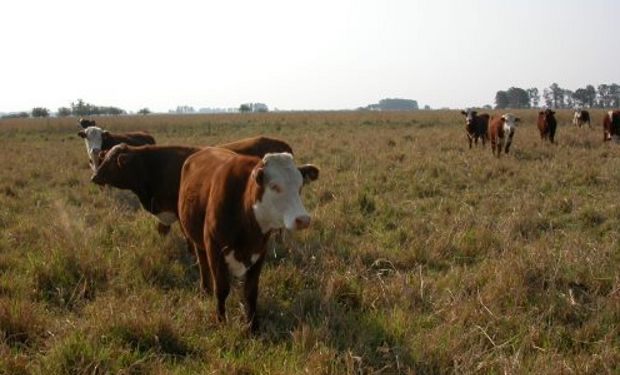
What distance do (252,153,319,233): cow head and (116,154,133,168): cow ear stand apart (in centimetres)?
286

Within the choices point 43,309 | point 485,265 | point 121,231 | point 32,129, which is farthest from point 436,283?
point 32,129

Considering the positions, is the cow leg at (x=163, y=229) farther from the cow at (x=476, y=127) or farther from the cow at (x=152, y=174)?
the cow at (x=476, y=127)

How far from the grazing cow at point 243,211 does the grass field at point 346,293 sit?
0.42 m

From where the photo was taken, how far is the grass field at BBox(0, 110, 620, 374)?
3.76 metres

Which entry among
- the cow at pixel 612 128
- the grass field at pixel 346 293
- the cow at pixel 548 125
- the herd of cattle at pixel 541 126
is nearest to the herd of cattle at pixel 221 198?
the grass field at pixel 346 293

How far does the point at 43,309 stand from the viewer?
461cm

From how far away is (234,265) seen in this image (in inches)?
170

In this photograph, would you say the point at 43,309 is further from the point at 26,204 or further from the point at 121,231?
the point at 26,204

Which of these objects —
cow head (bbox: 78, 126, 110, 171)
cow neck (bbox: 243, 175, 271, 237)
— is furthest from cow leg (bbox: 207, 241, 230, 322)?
cow head (bbox: 78, 126, 110, 171)

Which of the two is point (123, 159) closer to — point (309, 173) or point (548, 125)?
point (309, 173)

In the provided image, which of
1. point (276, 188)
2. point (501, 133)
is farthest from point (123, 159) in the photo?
point (501, 133)

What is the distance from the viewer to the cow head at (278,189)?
3.78 meters

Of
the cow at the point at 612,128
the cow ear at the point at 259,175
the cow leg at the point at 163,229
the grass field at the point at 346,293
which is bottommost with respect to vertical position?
the grass field at the point at 346,293

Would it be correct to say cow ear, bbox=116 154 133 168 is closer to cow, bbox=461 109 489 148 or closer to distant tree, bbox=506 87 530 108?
cow, bbox=461 109 489 148
